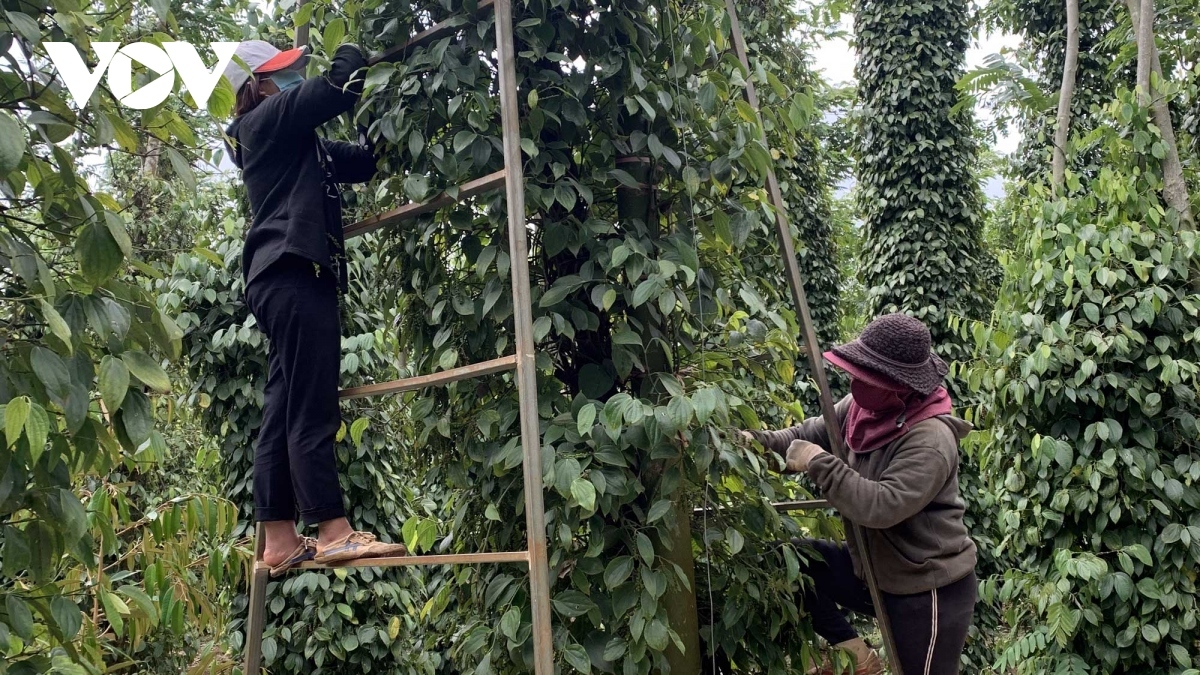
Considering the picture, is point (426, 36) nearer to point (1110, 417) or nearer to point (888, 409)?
point (888, 409)

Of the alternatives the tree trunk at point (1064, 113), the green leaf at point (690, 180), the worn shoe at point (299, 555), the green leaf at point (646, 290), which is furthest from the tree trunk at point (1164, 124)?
the worn shoe at point (299, 555)

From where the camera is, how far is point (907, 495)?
2.51 meters

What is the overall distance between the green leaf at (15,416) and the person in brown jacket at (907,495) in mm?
1686

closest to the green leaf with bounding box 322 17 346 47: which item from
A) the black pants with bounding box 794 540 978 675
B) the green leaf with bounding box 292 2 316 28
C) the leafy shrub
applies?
the green leaf with bounding box 292 2 316 28

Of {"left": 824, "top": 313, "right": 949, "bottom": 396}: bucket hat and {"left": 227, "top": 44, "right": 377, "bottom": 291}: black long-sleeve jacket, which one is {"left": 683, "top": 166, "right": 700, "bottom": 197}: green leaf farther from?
{"left": 227, "top": 44, "right": 377, "bottom": 291}: black long-sleeve jacket

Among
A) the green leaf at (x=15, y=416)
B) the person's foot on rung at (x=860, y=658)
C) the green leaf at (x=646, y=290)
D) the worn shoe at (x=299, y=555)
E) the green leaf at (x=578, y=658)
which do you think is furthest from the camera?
the person's foot on rung at (x=860, y=658)

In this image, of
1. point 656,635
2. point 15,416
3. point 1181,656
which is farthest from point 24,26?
point 1181,656

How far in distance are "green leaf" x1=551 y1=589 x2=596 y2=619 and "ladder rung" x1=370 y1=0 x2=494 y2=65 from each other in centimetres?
142

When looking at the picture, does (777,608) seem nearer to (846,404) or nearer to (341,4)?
(846,404)

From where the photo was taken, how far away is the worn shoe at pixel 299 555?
8.31ft

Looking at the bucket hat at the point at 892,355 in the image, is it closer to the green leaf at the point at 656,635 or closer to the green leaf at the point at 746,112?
the green leaf at the point at 746,112

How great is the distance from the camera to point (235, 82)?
2.54 meters

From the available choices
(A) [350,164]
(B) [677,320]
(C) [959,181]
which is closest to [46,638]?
(A) [350,164]

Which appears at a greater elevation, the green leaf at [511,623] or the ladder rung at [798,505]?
the green leaf at [511,623]
